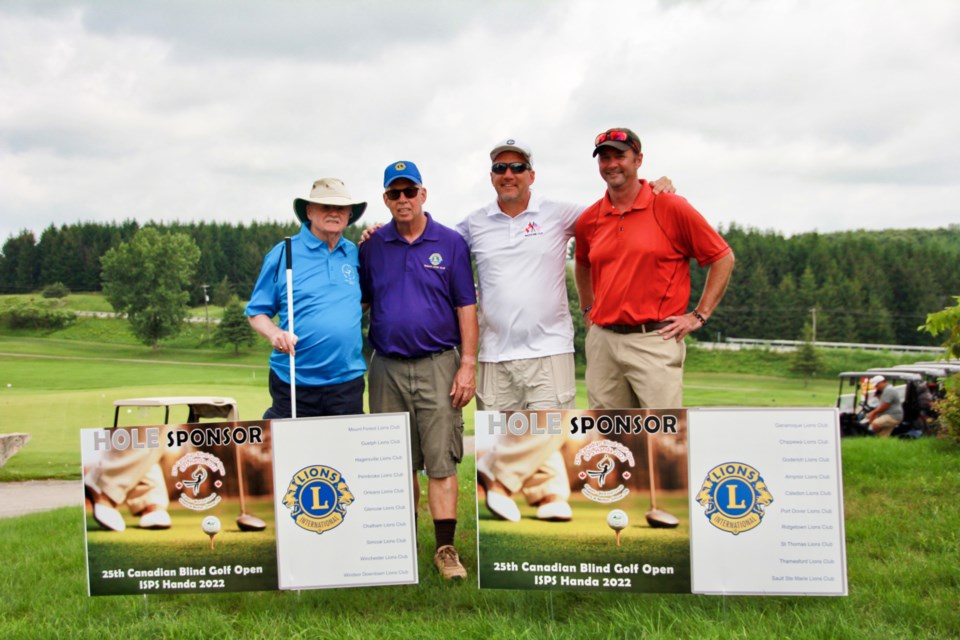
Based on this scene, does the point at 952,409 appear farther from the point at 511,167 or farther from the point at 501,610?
the point at 501,610

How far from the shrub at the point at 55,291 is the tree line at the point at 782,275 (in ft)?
5.82

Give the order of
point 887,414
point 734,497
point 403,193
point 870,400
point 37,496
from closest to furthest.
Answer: point 734,497
point 403,193
point 37,496
point 887,414
point 870,400

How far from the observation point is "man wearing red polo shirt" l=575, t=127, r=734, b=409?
4.86 meters

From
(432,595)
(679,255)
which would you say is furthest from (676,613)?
(679,255)

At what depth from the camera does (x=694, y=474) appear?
13.2 feet

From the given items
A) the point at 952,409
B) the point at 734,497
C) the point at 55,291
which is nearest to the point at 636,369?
the point at 734,497

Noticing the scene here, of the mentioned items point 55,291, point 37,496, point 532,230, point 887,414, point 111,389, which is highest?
point 55,291

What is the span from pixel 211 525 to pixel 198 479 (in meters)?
0.24

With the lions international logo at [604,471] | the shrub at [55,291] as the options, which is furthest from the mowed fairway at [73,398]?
the shrub at [55,291]

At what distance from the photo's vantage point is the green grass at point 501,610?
150 inches

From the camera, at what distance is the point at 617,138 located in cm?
487

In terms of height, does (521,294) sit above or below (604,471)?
above

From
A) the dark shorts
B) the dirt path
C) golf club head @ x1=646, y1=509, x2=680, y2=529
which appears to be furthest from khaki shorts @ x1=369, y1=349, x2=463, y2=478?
the dirt path

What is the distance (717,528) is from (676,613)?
46 cm
